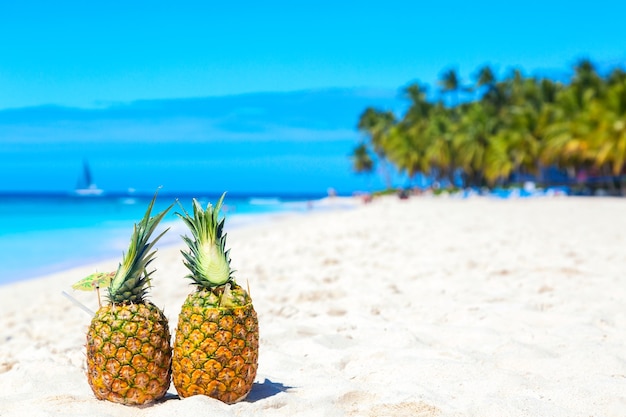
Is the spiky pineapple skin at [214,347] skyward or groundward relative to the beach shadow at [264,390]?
skyward

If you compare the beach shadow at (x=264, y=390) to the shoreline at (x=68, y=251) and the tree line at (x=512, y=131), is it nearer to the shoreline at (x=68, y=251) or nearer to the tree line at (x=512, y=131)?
the shoreline at (x=68, y=251)

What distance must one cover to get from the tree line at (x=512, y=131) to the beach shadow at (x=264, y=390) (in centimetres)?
3831

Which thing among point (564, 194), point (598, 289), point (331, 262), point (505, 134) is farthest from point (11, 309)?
point (505, 134)

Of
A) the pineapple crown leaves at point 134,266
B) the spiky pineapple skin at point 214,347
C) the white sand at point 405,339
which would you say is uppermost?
the pineapple crown leaves at point 134,266

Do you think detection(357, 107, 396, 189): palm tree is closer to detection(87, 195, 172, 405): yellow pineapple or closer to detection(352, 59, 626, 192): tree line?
detection(352, 59, 626, 192): tree line

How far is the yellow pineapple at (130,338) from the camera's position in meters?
2.77

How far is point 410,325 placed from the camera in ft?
15.9

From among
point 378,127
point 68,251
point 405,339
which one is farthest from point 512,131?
point 405,339

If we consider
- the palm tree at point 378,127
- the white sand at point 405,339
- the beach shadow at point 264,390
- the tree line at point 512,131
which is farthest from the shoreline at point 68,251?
the palm tree at point 378,127

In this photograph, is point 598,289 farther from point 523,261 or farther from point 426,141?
point 426,141

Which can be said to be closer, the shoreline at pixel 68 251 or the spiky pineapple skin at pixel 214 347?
the spiky pineapple skin at pixel 214 347

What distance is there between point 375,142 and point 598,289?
263 feet

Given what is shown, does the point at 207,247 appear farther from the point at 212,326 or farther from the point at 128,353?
the point at 128,353

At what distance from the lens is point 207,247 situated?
2820 mm
